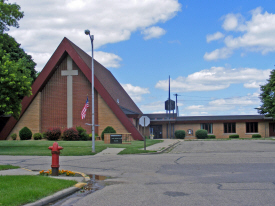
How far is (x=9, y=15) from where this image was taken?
22859 millimetres

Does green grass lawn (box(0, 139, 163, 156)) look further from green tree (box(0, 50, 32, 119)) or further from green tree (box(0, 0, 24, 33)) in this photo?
green tree (box(0, 0, 24, 33))

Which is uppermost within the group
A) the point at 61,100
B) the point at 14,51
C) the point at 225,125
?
the point at 14,51

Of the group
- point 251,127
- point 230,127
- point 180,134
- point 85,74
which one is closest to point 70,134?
point 85,74

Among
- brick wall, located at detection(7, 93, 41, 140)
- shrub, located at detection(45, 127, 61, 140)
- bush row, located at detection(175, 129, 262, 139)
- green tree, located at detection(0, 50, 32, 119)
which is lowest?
bush row, located at detection(175, 129, 262, 139)

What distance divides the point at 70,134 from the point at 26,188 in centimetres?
2684

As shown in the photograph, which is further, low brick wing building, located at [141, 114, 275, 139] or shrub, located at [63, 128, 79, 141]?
low brick wing building, located at [141, 114, 275, 139]

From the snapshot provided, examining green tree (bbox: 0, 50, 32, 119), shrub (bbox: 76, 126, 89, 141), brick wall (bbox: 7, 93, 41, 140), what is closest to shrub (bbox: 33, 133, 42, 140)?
brick wall (bbox: 7, 93, 41, 140)

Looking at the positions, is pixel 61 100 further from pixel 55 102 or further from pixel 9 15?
pixel 9 15

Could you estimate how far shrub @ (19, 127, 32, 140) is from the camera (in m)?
35.6

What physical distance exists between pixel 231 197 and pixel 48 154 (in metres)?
14.8

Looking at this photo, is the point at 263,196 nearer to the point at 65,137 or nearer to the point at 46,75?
the point at 65,137

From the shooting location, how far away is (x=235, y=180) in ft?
32.0

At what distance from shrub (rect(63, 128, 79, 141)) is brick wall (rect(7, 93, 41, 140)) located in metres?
4.27

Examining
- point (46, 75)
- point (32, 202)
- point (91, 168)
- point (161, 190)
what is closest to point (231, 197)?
point (161, 190)
